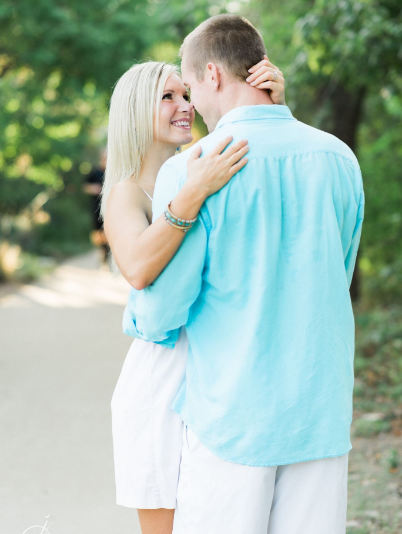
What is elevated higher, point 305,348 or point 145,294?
point 145,294

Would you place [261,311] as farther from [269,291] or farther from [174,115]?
[174,115]

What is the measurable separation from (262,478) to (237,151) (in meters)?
0.87

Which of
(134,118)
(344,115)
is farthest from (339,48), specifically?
(344,115)

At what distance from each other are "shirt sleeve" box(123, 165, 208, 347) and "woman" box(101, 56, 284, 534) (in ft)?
0.10

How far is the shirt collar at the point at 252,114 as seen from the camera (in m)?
1.82

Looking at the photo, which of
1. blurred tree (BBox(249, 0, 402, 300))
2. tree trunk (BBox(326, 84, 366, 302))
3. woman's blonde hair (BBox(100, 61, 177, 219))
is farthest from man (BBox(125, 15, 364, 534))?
tree trunk (BBox(326, 84, 366, 302))

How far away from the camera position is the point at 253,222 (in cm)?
174

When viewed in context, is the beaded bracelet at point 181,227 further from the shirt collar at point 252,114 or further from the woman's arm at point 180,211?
the shirt collar at point 252,114

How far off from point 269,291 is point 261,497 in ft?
1.86

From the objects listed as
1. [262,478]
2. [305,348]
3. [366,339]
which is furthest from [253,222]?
[366,339]

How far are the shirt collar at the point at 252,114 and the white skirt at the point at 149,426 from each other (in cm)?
68

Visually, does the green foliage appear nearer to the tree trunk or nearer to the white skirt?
the tree trunk

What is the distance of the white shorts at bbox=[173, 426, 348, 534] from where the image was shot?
181cm

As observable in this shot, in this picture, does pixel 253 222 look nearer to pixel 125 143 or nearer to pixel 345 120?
pixel 125 143
